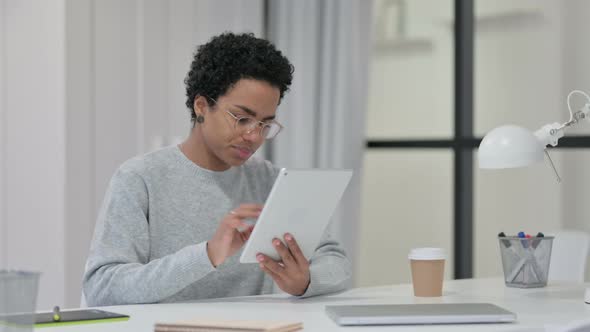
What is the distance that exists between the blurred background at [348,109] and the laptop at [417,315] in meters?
1.92

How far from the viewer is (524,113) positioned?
12.6 feet

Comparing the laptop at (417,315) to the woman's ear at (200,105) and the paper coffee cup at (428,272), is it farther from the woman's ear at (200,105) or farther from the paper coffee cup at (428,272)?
the woman's ear at (200,105)

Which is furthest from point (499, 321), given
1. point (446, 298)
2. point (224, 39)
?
point (224, 39)

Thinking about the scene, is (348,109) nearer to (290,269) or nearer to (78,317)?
(290,269)

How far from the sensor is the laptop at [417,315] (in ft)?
5.54

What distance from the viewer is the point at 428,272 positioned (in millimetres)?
2162

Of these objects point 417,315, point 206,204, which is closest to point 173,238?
point 206,204

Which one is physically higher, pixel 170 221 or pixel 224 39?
pixel 224 39

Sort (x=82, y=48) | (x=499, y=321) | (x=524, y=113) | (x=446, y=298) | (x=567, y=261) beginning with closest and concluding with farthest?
(x=499, y=321), (x=446, y=298), (x=567, y=261), (x=82, y=48), (x=524, y=113)

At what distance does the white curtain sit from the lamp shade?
6.94ft

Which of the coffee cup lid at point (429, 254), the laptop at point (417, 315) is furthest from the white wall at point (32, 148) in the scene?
the laptop at point (417, 315)

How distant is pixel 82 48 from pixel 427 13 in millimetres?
1643

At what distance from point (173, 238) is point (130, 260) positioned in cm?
18

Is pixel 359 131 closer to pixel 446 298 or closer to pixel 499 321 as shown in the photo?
pixel 446 298
